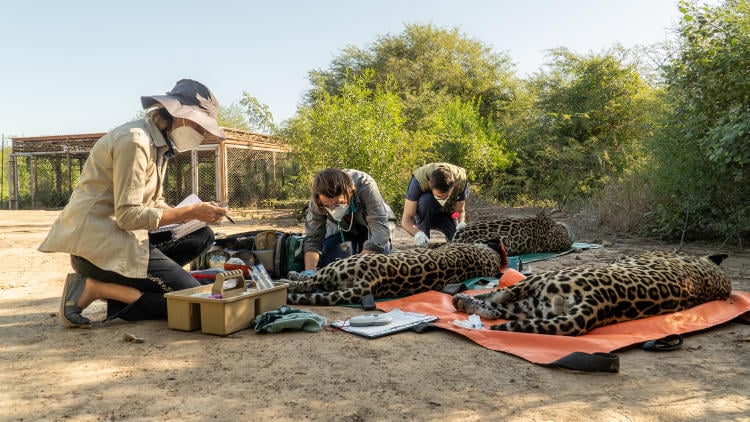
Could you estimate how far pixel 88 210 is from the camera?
13.0ft

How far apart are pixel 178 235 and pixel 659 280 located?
3.87 meters

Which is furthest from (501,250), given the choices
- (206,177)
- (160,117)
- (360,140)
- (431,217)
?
(206,177)

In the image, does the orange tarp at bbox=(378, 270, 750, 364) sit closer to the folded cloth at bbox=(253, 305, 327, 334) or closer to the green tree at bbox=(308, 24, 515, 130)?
the folded cloth at bbox=(253, 305, 327, 334)

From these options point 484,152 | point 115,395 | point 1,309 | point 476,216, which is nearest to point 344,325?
point 115,395

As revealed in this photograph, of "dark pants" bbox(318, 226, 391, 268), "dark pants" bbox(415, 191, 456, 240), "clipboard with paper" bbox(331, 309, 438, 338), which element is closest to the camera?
"clipboard with paper" bbox(331, 309, 438, 338)

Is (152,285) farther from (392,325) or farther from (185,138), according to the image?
(392,325)

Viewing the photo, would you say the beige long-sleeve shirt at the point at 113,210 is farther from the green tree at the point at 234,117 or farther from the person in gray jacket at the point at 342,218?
the green tree at the point at 234,117

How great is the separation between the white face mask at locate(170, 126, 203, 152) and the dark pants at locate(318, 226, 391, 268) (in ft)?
7.17

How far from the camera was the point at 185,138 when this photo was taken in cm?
429

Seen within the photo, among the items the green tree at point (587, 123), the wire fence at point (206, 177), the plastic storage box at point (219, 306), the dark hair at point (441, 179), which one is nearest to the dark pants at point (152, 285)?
the plastic storage box at point (219, 306)

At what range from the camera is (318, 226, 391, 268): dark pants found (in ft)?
20.0

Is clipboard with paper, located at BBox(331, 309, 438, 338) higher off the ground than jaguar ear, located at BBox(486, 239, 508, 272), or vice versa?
jaguar ear, located at BBox(486, 239, 508, 272)

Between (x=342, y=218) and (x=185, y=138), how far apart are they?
204cm

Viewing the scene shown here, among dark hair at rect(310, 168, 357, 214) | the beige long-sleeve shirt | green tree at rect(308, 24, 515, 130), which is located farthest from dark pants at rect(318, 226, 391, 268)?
green tree at rect(308, 24, 515, 130)
